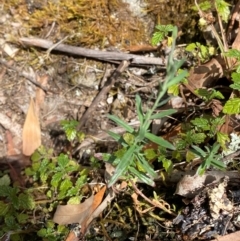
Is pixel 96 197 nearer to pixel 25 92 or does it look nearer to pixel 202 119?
pixel 202 119

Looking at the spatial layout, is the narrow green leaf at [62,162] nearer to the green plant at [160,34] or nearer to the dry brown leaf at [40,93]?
the dry brown leaf at [40,93]

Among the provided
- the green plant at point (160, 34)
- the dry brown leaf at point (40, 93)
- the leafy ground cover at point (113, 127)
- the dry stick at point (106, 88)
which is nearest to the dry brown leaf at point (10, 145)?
the leafy ground cover at point (113, 127)

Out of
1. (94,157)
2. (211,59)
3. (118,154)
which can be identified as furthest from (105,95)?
(118,154)

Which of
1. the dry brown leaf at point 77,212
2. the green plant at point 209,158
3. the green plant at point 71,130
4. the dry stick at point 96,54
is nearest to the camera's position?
the green plant at point 209,158

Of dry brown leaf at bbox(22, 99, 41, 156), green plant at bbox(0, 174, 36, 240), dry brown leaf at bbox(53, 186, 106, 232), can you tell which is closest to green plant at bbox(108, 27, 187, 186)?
dry brown leaf at bbox(53, 186, 106, 232)

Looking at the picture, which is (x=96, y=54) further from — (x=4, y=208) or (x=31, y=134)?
(x=4, y=208)

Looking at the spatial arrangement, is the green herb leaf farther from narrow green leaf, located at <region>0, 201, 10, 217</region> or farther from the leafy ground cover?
narrow green leaf, located at <region>0, 201, 10, 217</region>

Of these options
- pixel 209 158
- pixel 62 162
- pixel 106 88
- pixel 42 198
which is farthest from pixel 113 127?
pixel 209 158
